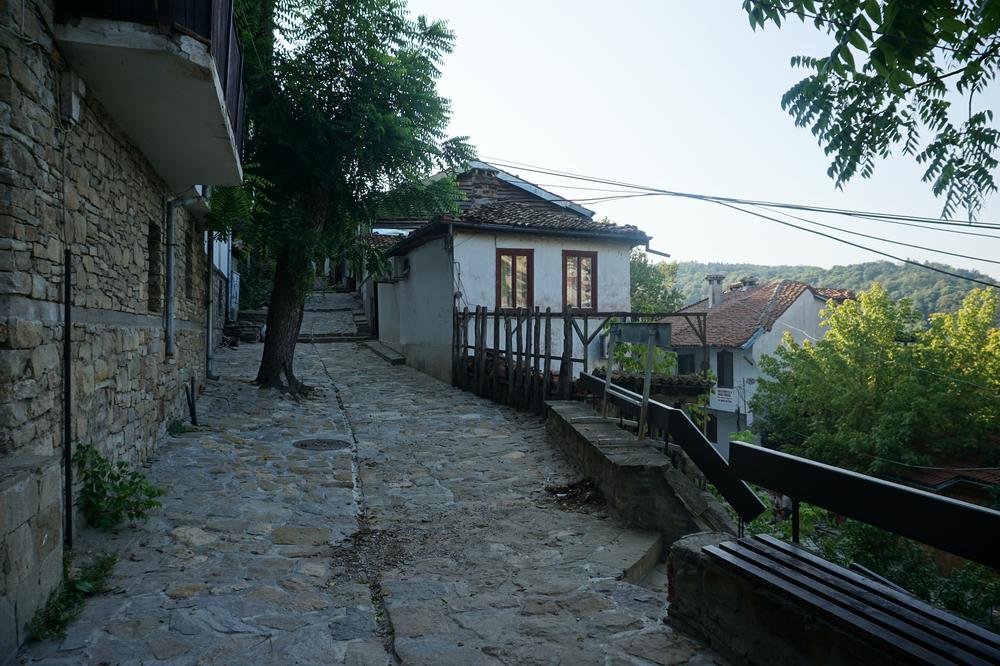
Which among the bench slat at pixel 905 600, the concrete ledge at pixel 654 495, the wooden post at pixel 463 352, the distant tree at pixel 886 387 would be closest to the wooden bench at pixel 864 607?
the bench slat at pixel 905 600

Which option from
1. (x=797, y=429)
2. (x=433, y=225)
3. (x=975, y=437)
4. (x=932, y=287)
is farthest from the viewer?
(x=932, y=287)

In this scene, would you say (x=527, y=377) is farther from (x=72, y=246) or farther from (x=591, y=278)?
(x=591, y=278)

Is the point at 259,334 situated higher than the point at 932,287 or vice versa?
the point at 932,287

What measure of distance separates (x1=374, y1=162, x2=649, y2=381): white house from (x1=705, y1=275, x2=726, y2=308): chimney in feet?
55.0

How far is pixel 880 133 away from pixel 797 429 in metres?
24.6

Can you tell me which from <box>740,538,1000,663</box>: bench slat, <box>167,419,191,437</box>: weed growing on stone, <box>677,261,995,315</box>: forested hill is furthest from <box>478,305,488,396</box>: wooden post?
<box>677,261,995,315</box>: forested hill

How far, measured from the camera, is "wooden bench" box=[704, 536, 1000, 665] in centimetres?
192

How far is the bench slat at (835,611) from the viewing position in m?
1.91

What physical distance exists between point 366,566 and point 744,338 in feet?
83.5

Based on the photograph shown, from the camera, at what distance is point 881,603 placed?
7.33 ft

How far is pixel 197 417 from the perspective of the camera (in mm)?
8219

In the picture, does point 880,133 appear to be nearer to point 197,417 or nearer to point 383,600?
point 383,600

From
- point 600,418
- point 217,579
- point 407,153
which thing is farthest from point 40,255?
point 407,153

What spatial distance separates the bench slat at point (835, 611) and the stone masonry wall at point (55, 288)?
2.92m
